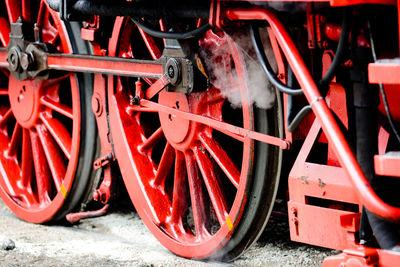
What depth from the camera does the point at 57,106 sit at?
4602 mm

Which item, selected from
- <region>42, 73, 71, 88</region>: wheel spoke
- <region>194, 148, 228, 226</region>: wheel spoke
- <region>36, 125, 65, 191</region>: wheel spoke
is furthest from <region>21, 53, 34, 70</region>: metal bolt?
<region>194, 148, 228, 226</region>: wheel spoke

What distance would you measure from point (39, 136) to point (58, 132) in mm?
196

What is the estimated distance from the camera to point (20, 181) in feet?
16.3

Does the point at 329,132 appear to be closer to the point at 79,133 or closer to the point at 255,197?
the point at 255,197

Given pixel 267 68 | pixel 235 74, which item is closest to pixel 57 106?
pixel 235 74

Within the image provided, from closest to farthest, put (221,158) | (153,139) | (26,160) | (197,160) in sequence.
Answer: (221,158) → (197,160) → (153,139) → (26,160)

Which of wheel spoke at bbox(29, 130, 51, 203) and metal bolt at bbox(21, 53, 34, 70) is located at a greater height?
metal bolt at bbox(21, 53, 34, 70)

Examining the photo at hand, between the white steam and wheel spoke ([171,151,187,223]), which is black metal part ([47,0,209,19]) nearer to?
the white steam

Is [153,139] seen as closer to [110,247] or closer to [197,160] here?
[197,160]

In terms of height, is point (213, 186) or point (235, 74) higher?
point (235, 74)

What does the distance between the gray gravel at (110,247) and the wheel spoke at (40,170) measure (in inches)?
8.7

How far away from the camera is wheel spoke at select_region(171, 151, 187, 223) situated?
394cm

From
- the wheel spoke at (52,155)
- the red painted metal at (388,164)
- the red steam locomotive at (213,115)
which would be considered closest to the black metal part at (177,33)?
the red steam locomotive at (213,115)

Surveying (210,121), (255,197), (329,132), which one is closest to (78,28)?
(210,121)
